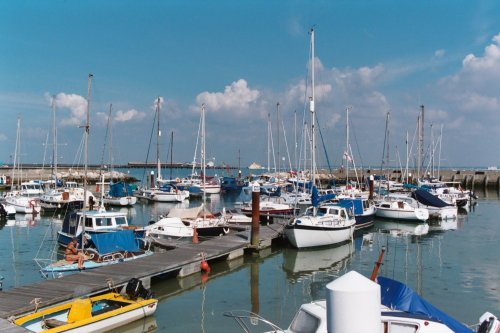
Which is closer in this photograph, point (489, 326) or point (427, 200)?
point (489, 326)

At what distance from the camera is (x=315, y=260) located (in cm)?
2598

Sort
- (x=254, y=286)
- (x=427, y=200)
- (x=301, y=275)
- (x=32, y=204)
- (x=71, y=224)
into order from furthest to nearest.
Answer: (x=32, y=204), (x=427, y=200), (x=71, y=224), (x=301, y=275), (x=254, y=286)

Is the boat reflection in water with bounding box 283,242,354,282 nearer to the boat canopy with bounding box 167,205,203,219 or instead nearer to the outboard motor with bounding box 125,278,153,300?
the boat canopy with bounding box 167,205,203,219

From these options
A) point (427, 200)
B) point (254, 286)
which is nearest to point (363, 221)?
point (427, 200)

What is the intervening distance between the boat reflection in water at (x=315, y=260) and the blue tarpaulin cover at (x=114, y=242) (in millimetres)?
7633

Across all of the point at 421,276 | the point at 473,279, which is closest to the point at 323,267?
the point at 421,276

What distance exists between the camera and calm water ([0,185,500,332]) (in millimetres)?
16609

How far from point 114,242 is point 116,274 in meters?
4.55

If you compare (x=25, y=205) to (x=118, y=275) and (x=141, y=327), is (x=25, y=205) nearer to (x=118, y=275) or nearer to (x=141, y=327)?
(x=118, y=275)

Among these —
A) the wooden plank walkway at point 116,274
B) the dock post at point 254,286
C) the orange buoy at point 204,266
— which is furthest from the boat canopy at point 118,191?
the orange buoy at point 204,266

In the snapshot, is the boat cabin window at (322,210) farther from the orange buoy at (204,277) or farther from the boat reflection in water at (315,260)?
the orange buoy at (204,277)

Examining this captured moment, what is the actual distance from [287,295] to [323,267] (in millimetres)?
5958

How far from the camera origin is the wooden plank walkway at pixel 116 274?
1436 cm

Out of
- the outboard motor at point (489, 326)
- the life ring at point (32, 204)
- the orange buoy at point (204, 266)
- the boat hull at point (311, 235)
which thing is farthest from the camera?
the life ring at point (32, 204)
